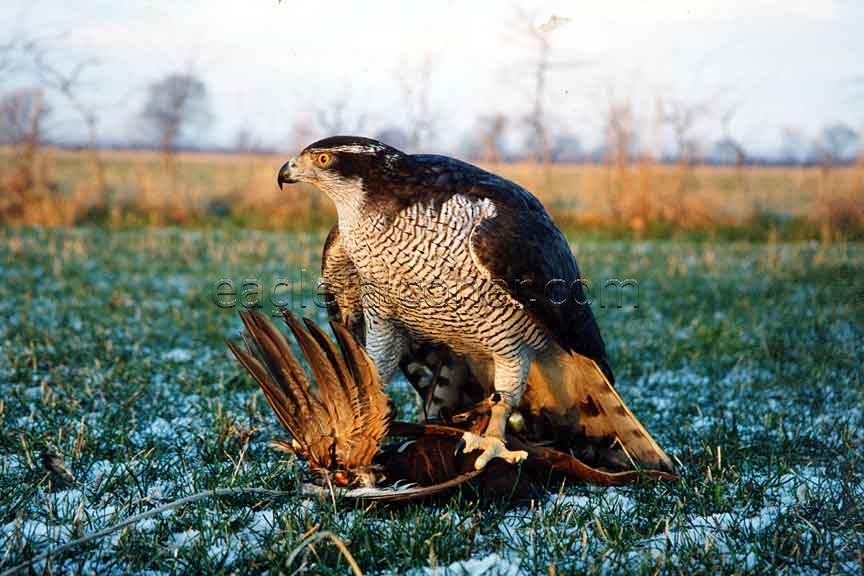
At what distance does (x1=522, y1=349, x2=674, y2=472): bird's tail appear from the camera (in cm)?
332

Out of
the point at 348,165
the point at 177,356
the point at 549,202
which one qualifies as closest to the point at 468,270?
the point at 348,165

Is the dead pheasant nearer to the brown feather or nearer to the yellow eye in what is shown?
the brown feather

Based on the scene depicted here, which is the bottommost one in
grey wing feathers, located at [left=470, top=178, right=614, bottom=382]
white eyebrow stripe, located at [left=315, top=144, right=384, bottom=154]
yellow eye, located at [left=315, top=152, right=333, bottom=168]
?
grey wing feathers, located at [left=470, top=178, right=614, bottom=382]

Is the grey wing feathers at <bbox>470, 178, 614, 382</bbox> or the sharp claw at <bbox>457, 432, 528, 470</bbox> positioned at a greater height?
the grey wing feathers at <bbox>470, 178, 614, 382</bbox>

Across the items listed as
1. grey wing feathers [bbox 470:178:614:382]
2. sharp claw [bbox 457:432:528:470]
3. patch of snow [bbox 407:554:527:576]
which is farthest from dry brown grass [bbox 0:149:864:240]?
patch of snow [bbox 407:554:527:576]

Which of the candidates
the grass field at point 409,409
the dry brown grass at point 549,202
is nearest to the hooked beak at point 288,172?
the grass field at point 409,409

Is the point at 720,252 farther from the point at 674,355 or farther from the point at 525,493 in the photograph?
the point at 525,493

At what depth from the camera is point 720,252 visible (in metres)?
12.0

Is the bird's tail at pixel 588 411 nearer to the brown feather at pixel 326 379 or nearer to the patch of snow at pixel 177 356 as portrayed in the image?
the brown feather at pixel 326 379

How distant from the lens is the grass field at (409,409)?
8.08ft

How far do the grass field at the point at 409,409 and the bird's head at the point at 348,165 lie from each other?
126 centimetres

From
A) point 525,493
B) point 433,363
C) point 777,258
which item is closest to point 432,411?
point 433,363

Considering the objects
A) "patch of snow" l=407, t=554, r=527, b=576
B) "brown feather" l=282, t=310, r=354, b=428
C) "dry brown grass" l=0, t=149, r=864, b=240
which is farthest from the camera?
"dry brown grass" l=0, t=149, r=864, b=240

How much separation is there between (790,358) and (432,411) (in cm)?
320
